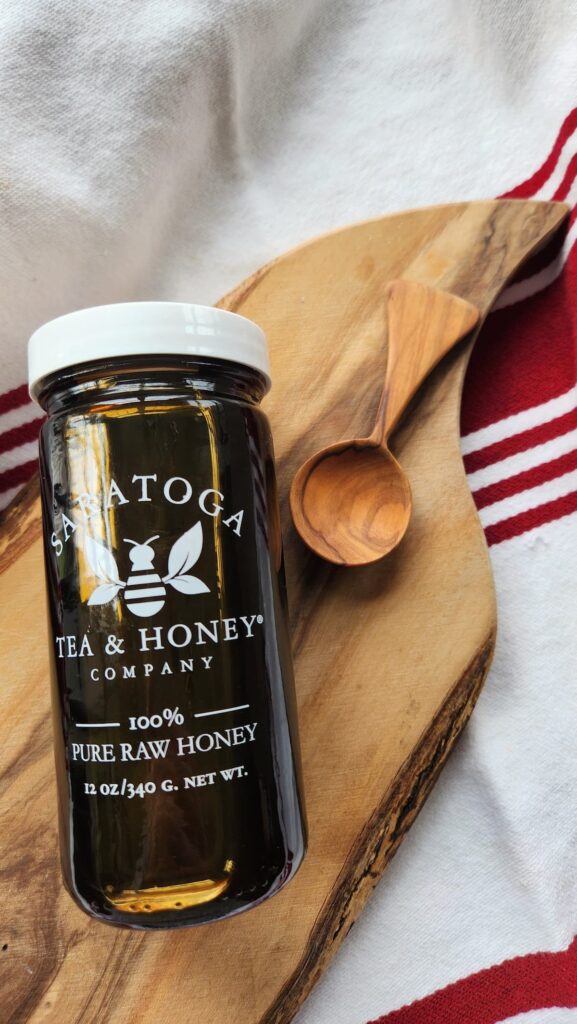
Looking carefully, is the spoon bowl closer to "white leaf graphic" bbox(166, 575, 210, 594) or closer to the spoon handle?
the spoon handle

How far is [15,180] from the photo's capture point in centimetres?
79

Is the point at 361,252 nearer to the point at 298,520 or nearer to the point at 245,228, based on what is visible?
the point at 245,228

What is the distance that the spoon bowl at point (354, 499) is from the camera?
30.0 inches

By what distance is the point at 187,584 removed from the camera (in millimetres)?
582

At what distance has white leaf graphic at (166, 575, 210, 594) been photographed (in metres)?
0.58

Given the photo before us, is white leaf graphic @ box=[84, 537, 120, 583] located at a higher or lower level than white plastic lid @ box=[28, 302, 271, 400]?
lower

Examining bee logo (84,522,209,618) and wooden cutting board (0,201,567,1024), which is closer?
bee logo (84,522,209,618)

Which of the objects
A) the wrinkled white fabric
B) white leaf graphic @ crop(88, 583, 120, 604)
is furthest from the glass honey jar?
the wrinkled white fabric

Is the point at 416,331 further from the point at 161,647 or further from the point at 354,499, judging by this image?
the point at 161,647

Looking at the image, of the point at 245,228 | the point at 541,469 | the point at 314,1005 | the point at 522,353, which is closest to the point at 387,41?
the point at 245,228

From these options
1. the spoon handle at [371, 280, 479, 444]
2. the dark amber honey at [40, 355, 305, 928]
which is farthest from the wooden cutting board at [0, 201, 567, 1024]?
the dark amber honey at [40, 355, 305, 928]

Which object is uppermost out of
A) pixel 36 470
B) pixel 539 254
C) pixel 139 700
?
pixel 539 254

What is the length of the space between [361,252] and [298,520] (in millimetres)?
280

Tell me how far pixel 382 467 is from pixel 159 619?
29 cm
